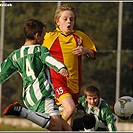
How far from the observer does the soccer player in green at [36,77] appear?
276 inches

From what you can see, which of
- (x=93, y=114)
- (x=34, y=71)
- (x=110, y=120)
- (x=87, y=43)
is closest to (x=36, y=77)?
(x=34, y=71)

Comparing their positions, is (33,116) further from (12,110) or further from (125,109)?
(125,109)

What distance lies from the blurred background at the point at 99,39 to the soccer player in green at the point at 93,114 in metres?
6.19

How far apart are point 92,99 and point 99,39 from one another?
1422cm

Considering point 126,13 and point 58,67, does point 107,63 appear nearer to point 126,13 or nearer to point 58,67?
point 126,13

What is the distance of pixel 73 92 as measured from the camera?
845 cm

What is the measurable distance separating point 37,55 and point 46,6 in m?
17.6

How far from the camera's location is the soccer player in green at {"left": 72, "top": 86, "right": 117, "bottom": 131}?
9633 millimetres

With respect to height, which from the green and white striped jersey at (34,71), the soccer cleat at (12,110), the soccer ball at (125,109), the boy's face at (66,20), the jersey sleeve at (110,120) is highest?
the boy's face at (66,20)

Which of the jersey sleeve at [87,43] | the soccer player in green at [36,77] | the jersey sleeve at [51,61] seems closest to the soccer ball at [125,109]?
the jersey sleeve at [87,43]

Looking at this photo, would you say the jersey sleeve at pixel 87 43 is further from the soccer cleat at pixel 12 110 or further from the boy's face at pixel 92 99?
the soccer cleat at pixel 12 110

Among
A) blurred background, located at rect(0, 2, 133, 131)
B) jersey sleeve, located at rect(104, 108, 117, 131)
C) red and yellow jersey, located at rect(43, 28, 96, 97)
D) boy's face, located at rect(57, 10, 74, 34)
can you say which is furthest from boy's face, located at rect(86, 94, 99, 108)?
blurred background, located at rect(0, 2, 133, 131)

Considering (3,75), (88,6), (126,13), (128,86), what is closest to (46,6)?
(88,6)

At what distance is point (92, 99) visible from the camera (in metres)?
9.73
